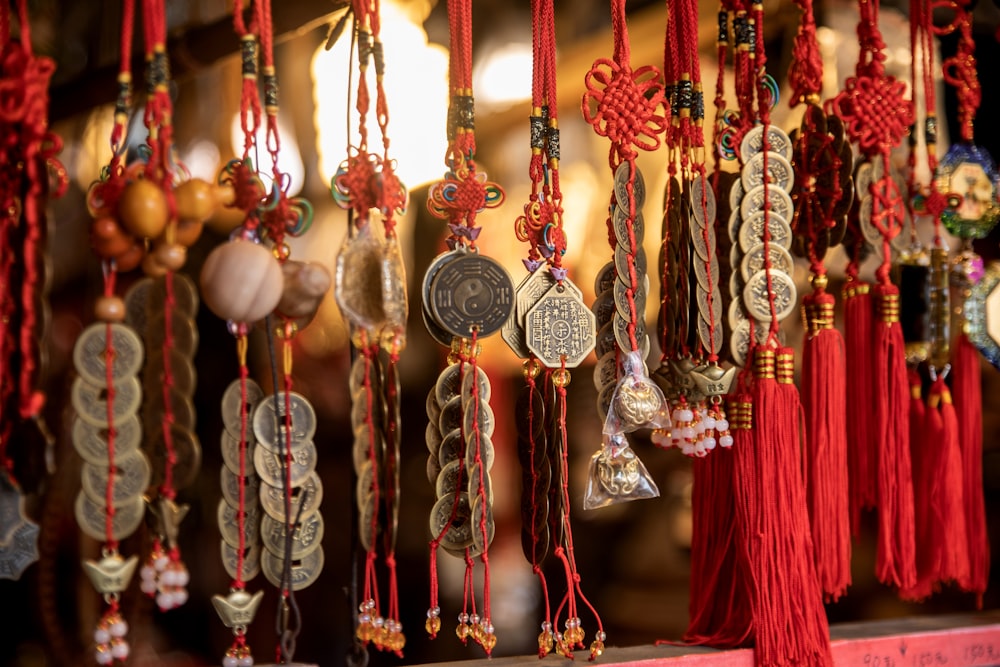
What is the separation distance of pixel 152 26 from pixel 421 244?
1346 millimetres

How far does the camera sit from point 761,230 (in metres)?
1.07

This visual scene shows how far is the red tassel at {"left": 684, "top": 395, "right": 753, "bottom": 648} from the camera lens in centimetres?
107

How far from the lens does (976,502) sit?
1261mm

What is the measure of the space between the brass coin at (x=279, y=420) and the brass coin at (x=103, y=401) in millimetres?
111

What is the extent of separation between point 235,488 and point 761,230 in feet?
2.03

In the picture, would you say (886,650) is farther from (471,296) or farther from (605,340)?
(471,296)

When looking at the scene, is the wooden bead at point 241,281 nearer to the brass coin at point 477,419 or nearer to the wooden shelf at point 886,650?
the brass coin at point 477,419

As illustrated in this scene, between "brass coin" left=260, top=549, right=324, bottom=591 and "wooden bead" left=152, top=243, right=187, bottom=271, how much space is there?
0.90ft

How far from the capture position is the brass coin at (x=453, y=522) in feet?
3.14

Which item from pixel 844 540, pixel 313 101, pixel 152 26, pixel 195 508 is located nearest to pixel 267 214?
pixel 152 26

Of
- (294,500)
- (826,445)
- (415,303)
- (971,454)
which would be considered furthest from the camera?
(415,303)

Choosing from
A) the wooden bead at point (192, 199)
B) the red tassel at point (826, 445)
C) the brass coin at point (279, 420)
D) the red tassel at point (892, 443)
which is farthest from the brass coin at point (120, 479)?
the red tassel at point (892, 443)

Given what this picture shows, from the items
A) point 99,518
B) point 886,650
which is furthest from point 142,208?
point 886,650

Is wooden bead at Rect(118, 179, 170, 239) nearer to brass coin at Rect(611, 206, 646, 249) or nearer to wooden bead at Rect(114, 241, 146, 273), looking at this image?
wooden bead at Rect(114, 241, 146, 273)
